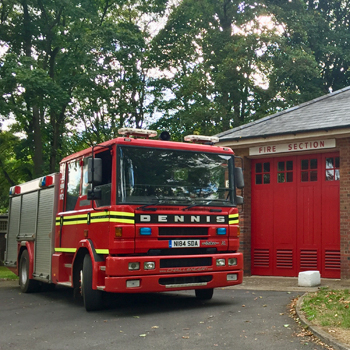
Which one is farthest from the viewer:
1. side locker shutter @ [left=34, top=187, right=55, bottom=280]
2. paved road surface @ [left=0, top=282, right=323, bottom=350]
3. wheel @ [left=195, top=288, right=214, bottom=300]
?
side locker shutter @ [left=34, top=187, right=55, bottom=280]

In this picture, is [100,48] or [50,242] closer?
[50,242]

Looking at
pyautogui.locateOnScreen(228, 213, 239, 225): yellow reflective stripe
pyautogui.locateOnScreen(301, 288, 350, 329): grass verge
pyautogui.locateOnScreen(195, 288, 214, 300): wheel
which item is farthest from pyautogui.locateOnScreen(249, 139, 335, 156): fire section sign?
pyautogui.locateOnScreen(195, 288, 214, 300): wheel

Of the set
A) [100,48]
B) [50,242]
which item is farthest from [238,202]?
[100,48]

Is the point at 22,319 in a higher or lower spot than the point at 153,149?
lower

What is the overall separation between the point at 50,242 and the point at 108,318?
10.3ft

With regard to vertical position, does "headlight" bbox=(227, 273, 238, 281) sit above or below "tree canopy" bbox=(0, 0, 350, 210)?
below

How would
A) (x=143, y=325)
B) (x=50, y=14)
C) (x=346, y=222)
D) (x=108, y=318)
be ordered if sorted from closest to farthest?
1. (x=143, y=325)
2. (x=108, y=318)
3. (x=346, y=222)
4. (x=50, y=14)

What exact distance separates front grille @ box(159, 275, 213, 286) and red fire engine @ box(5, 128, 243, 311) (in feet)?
0.05

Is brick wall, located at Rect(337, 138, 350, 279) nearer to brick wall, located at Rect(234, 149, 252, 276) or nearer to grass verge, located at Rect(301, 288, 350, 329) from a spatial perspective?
grass verge, located at Rect(301, 288, 350, 329)

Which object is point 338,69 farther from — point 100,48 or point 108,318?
point 108,318

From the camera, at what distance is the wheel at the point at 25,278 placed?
42.0 ft

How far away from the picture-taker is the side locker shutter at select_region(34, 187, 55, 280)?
37.4ft

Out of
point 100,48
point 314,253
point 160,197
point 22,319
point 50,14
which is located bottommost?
point 22,319

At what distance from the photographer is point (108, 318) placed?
8.75 m
